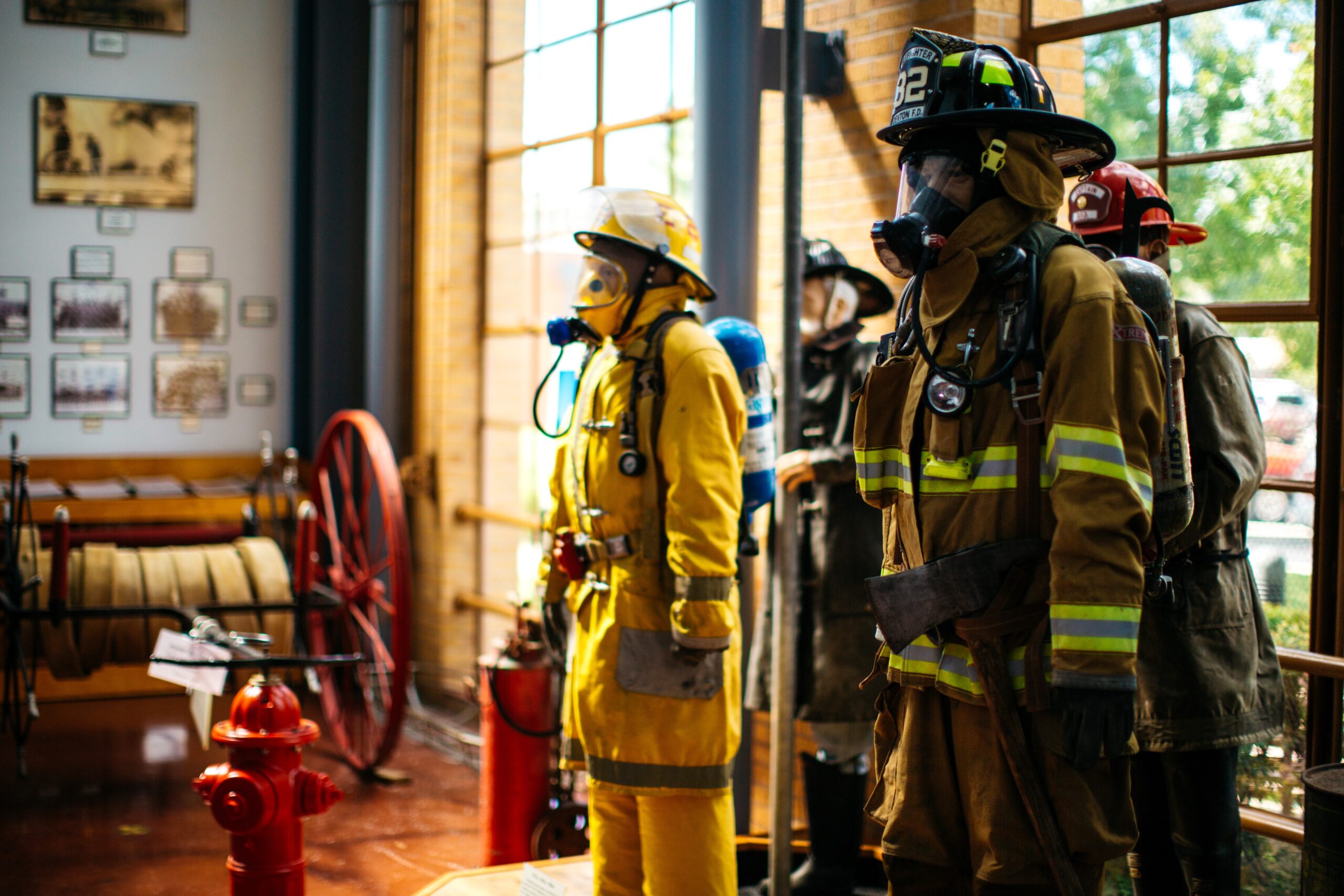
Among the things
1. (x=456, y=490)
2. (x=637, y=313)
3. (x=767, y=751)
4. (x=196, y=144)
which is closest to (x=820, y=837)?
(x=767, y=751)

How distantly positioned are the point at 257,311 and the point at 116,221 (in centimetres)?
90

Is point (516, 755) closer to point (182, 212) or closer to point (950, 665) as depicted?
point (950, 665)

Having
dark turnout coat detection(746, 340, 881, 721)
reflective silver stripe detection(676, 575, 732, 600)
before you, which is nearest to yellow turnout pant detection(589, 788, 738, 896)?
reflective silver stripe detection(676, 575, 732, 600)

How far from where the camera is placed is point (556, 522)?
331cm

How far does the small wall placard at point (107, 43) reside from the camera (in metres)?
7.23

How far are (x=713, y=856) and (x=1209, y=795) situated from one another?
3.47ft

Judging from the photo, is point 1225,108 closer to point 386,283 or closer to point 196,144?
point 386,283

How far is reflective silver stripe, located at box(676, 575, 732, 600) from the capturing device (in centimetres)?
281

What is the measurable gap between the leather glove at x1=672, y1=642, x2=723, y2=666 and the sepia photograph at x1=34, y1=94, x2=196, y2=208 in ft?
18.6

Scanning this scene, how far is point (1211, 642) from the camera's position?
2.64 meters

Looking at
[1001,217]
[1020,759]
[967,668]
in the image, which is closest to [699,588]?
[967,668]

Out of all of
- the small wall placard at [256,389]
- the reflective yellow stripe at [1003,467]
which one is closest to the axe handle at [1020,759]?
the reflective yellow stripe at [1003,467]

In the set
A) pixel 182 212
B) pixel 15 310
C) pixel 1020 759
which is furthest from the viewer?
pixel 182 212

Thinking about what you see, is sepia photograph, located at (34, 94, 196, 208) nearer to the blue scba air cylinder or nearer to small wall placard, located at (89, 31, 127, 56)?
small wall placard, located at (89, 31, 127, 56)
